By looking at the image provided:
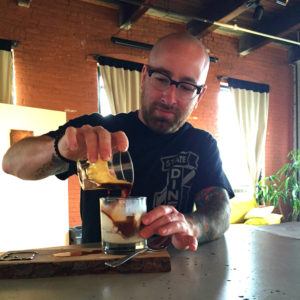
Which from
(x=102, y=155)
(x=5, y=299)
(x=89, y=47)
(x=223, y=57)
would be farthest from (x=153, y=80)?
(x=223, y=57)

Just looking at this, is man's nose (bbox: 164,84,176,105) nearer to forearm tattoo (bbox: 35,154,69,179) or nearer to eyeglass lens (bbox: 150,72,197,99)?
eyeglass lens (bbox: 150,72,197,99)

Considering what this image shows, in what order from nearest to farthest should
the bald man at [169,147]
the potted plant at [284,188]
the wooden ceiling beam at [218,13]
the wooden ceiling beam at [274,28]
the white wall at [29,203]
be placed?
the bald man at [169,147], the white wall at [29,203], the wooden ceiling beam at [218,13], the wooden ceiling beam at [274,28], the potted plant at [284,188]

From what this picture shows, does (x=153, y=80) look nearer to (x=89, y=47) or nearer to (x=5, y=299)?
(x=5, y=299)

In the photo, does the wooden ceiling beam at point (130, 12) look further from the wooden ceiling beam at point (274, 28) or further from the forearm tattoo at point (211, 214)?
the forearm tattoo at point (211, 214)

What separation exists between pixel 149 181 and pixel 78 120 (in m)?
0.45

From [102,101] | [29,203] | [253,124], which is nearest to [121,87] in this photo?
[102,101]

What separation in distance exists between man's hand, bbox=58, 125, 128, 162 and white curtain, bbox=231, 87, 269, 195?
4.78 metres

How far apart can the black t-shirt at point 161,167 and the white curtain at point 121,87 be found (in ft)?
8.98

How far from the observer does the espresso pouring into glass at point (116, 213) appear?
0.84m

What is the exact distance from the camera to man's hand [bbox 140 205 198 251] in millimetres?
843

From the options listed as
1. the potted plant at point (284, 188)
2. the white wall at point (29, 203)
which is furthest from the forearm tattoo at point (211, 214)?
the potted plant at point (284, 188)

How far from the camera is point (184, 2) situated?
174 inches

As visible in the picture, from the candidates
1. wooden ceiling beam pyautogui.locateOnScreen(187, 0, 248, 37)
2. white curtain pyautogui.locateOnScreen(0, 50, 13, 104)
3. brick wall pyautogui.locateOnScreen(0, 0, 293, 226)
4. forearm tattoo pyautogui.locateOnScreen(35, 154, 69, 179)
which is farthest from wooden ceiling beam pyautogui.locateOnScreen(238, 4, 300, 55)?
forearm tattoo pyautogui.locateOnScreen(35, 154, 69, 179)

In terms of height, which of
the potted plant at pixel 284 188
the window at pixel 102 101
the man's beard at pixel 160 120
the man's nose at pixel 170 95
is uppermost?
the window at pixel 102 101
